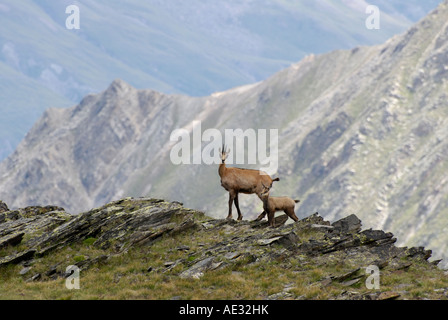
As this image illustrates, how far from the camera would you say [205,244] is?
1225 inches

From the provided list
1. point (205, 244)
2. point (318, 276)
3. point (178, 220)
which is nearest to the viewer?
point (318, 276)

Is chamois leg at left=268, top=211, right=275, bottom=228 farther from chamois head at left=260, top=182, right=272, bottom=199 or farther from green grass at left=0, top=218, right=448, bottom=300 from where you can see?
green grass at left=0, top=218, right=448, bottom=300

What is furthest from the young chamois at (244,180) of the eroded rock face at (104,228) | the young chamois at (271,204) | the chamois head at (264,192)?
the eroded rock face at (104,228)

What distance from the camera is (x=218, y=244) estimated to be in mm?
30625

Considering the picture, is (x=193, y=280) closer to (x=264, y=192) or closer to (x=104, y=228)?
(x=264, y=192)

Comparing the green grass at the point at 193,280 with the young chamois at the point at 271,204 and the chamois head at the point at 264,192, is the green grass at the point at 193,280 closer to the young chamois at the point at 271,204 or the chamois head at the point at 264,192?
the young chamois at the point at 271,204

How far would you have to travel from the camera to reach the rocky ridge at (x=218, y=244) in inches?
1074

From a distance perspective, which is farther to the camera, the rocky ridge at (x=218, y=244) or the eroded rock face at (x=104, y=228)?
the eroded rock face at (x=104, y=228)

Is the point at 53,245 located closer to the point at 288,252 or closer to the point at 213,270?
the point at 213,270

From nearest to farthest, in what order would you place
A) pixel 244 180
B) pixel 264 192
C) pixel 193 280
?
pixel 193 280
pixel 264 192
pixel 244 180

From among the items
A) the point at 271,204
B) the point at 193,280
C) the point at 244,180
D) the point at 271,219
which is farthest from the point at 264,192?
the point at 193,280

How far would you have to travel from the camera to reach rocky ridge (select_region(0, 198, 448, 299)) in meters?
27.3
